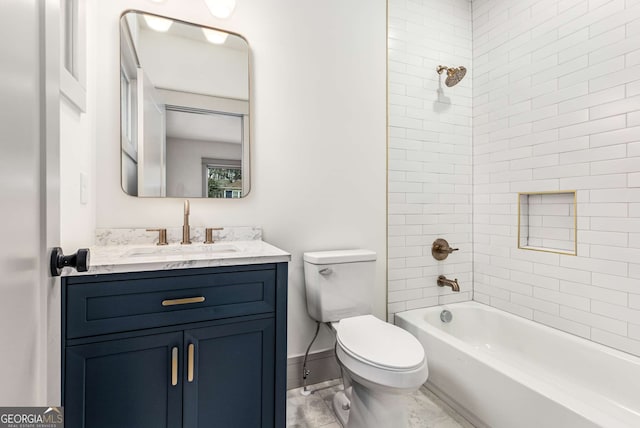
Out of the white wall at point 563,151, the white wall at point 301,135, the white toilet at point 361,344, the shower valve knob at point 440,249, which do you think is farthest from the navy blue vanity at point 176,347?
the white wall at point 563,151

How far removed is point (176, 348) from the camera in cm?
113

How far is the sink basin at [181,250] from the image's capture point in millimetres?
1395

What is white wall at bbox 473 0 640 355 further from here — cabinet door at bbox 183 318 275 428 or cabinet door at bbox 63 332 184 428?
cabinet door at bbox 63 332 184 428

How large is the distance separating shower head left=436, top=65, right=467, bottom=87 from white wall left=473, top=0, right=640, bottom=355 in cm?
30

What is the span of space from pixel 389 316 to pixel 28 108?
85.2 inches

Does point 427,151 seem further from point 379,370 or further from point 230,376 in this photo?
point 230,376

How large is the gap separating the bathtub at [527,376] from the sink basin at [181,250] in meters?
1.32

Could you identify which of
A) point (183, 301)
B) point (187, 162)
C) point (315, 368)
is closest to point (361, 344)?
point (315, 368)

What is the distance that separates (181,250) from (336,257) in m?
0.82

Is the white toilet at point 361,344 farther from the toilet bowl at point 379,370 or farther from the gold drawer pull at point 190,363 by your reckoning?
the gold drawer pull at point 190,363

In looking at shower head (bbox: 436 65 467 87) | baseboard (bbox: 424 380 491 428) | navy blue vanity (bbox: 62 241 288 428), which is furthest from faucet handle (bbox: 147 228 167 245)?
shower head (bbox: 436 65 467 87)

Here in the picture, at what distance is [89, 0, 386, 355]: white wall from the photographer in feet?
5.31

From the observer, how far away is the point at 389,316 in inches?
87.1
